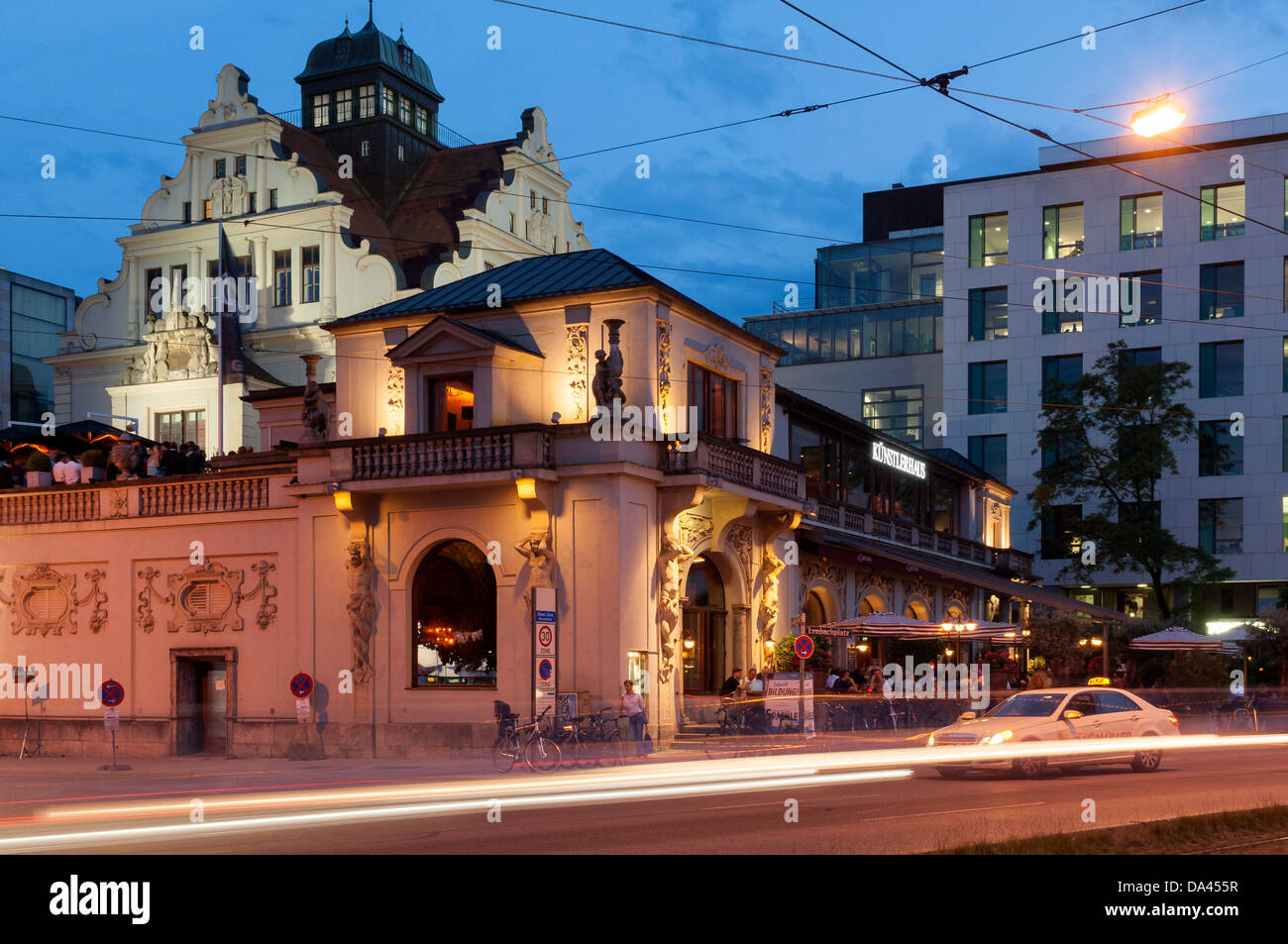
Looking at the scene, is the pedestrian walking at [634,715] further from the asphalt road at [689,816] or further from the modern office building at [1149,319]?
the modern office building at [1149,319]

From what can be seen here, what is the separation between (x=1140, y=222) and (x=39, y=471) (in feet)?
164

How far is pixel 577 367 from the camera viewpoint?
1222 inches

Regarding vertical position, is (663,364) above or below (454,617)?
above

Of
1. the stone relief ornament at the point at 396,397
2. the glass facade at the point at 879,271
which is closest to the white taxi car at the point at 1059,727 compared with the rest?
the stone relief ornament at the point at 396,397

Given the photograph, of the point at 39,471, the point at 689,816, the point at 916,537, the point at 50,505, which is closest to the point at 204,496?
the point at 50,505

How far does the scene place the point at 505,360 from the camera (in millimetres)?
31266

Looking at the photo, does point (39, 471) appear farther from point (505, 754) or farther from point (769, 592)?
point (769, 592)

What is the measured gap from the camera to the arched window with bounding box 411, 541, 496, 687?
31.1 meters

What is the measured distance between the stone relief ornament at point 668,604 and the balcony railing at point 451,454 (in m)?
3.35

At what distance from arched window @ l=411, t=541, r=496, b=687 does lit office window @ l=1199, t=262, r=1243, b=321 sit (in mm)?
44825

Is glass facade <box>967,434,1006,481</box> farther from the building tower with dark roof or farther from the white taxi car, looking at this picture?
the white taxi car

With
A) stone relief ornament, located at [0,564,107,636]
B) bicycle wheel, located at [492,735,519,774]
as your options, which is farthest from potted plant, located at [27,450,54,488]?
bicycle wheel, located at [492,735,519,774]
